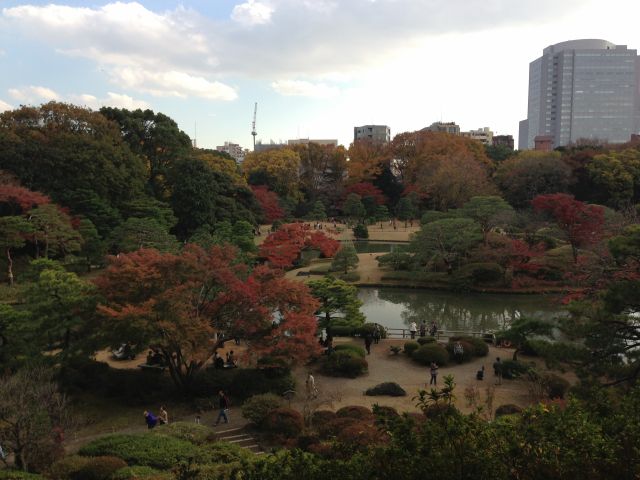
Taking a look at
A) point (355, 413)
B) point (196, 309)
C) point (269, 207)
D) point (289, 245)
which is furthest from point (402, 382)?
point (269, 207)

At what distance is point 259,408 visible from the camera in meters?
12.4

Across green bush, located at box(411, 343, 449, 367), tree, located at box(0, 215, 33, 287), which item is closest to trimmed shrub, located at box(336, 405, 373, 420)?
green bush, located at box(411, 343, 449, 367)

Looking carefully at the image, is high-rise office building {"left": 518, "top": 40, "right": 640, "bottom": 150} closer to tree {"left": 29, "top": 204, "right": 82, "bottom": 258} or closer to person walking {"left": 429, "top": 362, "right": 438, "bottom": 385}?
tree {"left": 29, "top": 204, "right": 82, "bottom": 258}

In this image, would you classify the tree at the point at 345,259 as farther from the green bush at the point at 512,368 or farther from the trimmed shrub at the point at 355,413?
the trimmed shrub at the point at 355,413

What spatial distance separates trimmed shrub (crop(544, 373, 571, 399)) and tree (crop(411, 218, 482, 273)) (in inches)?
570

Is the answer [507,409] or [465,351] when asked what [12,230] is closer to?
[465,351]

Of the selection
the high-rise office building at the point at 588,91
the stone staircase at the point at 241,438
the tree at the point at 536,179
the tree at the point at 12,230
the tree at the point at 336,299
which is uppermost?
the high-rise office building at the point at 588,91

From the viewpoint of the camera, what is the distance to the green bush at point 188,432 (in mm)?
10883

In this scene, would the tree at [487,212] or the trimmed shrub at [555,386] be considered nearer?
the trimmed shrub at [555,386]

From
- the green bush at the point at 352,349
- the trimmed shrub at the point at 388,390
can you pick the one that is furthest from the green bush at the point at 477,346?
the trimmed shrub at the point at 388,390

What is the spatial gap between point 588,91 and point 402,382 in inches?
4522

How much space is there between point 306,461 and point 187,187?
30.9m

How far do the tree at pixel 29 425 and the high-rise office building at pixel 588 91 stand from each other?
113574 millimetres

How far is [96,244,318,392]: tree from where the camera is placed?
13055mm
